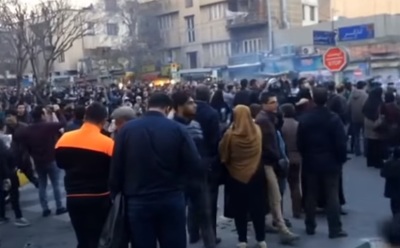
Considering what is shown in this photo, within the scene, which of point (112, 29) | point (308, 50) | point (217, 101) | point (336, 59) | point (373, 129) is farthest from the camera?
point (112, 29)

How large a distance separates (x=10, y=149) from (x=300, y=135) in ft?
14.3

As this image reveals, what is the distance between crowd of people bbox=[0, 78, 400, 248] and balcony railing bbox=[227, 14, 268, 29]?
39602 mm

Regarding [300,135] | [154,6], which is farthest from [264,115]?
[154,6]

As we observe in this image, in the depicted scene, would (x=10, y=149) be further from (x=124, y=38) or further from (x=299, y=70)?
(x=124, y=38)

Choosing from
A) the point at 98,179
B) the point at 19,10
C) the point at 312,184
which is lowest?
the point at 312,184

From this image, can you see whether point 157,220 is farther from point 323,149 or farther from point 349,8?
point 349,8

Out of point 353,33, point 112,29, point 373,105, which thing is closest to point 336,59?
point 353,33

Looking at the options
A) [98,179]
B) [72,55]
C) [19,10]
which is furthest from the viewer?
[72,55]

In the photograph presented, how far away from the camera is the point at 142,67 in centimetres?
5250

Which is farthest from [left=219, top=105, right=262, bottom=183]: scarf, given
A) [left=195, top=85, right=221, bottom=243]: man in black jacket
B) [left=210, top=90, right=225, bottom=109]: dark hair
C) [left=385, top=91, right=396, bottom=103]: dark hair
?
[left=210, top=90, right=225, bottom=109]: dark hair

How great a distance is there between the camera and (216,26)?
55188mm

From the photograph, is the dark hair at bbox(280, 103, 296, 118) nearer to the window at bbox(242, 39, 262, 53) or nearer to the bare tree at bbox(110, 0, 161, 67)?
the window at bbox(242, 39, 262, 53)

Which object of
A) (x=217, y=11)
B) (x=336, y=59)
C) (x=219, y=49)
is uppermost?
(x=217, y=11)

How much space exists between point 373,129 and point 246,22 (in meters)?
38.6
